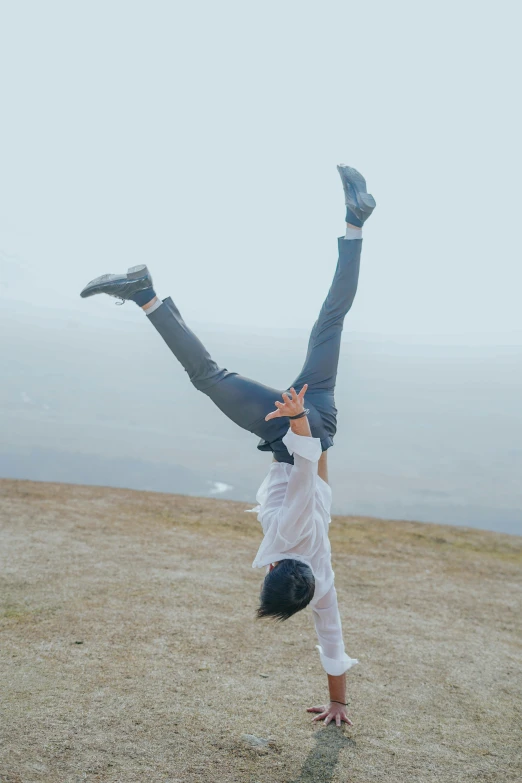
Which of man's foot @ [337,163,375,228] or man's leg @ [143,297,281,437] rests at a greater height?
man's foot @ [337,163,375,228]

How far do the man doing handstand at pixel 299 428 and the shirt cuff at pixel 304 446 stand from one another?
0.03 meters

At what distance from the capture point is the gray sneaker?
3951 millimetres

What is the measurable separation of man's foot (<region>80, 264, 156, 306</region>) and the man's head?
5.67 ft

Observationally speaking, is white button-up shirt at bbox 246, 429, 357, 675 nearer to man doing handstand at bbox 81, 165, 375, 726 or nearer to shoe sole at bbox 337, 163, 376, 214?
man doing handstand at bbox 81, 165, 375, 726

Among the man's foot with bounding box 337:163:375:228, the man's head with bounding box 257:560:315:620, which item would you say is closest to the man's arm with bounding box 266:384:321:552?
the man's head with bounding box 257:560:315:620

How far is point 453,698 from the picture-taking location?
4.37 meters

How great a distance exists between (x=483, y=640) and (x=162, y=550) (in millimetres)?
3206

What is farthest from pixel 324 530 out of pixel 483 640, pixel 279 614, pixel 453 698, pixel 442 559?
pixel 442 559

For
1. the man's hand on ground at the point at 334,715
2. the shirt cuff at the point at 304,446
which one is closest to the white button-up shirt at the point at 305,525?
the shirt cuff at the point at 304,446

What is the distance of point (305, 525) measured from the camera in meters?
3.38

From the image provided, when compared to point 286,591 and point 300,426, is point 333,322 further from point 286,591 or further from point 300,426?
point 286,591

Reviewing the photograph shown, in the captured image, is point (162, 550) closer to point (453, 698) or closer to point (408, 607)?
point (408, 607)

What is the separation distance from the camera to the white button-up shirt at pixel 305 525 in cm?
323

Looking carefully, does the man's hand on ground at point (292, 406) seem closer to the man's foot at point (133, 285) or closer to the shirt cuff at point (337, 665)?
the man's foot at point (133, 285)
